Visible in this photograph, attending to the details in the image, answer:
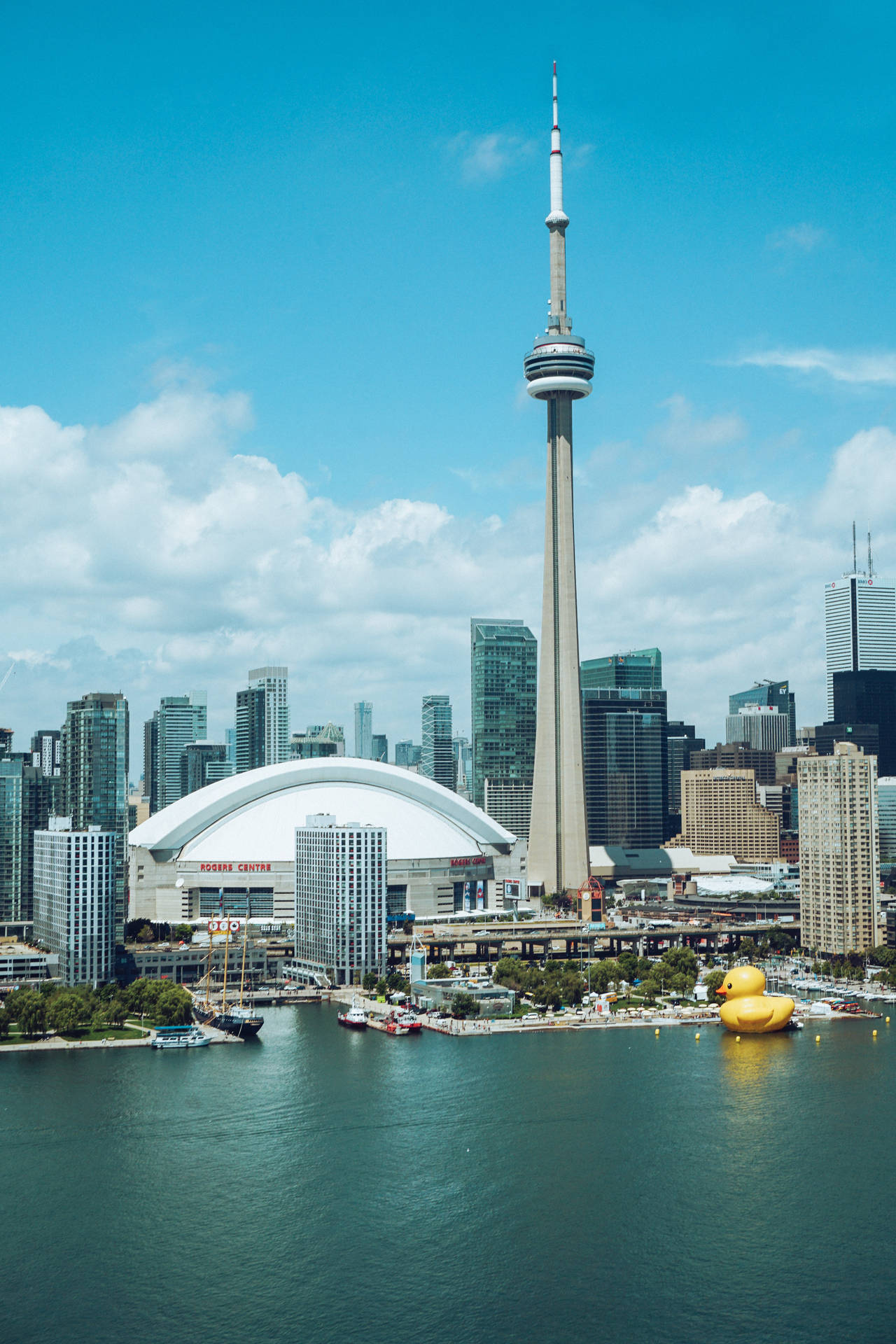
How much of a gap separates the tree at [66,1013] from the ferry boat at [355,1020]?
1493cm

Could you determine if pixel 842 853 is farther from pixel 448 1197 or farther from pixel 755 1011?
pixel 448 1197

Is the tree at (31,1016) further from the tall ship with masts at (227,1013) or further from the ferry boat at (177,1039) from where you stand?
the tall ship with masts at (227,1013)

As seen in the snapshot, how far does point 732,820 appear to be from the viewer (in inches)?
7751

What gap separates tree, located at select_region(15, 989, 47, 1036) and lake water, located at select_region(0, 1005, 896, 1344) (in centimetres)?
589

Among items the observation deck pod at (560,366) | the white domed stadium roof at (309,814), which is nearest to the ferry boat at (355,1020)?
the white domed stadium roof at (309,814)

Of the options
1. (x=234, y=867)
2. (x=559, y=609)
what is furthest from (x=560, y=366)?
(x=234, y=867)

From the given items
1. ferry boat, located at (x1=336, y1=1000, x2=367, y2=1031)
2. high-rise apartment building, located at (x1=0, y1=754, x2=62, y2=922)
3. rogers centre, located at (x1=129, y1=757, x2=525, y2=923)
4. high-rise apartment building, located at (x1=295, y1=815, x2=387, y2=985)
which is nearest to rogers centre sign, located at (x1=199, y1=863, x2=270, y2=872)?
rogers centre, located at (x1=129, y1=757, x2=525, y2=923)

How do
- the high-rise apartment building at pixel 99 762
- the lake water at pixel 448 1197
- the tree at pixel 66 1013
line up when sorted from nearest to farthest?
the lake water at pixel 448 1197 < the tree at pixel 66 1013 < the high-rise apartment building at pixel 99 762

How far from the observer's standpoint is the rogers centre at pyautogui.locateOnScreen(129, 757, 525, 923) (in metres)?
121

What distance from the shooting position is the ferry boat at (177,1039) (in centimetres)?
7406

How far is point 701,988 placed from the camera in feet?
303

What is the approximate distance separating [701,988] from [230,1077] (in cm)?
3818

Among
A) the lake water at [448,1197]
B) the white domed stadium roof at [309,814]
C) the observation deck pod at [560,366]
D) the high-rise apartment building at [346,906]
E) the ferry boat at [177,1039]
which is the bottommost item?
the lake water at [448,1197]

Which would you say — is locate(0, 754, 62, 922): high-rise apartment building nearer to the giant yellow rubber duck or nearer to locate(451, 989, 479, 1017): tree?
locate(451, 989, 479, 1017): tree
